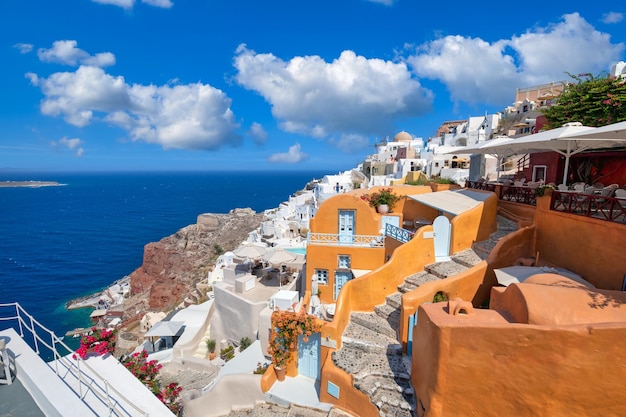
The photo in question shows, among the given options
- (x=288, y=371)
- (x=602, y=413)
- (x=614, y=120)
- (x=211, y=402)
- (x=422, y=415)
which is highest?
(x=614, y=120)

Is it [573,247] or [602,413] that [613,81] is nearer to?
[573,247]

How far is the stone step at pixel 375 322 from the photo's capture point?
972cm

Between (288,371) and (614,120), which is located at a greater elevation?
(614,120)

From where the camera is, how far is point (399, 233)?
14.1 m

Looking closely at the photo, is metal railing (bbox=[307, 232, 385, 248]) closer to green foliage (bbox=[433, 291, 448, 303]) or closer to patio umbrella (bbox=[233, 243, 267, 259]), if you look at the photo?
green foliage (bbox=[433, 291, 448, 303])

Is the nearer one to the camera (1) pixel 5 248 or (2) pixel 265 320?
(2) pixel 265 320

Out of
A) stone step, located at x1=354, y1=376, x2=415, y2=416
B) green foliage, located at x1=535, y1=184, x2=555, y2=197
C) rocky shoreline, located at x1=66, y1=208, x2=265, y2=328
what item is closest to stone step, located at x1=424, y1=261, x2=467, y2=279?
green foliage, located at x1=535, y1=184, x2=555, y2=197

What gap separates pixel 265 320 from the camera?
1588cm

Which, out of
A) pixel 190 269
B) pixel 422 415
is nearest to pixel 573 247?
pixel 422 415

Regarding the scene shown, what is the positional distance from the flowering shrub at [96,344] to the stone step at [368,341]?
248 inches

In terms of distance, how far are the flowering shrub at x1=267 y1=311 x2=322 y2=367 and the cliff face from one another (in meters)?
25.4

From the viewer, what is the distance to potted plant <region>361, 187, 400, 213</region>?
665 inches

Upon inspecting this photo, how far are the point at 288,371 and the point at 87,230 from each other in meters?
84.2

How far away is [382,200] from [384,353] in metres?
9.47
